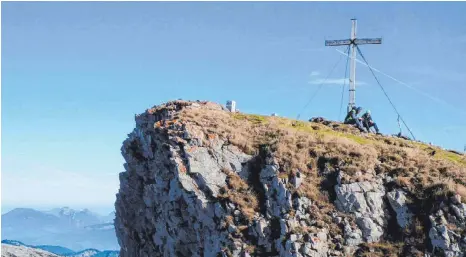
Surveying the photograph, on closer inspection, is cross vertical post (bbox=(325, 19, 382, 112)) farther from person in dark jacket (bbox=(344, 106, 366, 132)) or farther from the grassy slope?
the grassy slope

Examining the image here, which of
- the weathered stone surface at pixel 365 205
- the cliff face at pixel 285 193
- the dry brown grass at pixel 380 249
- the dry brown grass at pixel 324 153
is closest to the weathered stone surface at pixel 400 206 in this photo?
the cliff face at pixel 285 193

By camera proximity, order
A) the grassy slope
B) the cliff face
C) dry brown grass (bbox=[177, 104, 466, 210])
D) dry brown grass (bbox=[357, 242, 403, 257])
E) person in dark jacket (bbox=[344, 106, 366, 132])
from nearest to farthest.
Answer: dry brown grass (bbox=[357, 242, 403, 257]) < the cliff face < the grassy slope < dry brown grass (bbox=[177, 104, 466, 210]) < person in dark jacket (bbox=[344, 106, 366, 132])

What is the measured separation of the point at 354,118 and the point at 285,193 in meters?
15.5

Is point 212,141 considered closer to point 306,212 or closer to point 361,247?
point 306,212

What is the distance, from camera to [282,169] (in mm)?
27969

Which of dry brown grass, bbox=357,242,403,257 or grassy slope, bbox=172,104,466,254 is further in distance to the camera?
grassy slope, bbox=172,104,466,254

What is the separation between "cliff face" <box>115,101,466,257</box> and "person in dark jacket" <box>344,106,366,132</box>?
5.30 meters

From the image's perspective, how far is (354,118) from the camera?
131ft

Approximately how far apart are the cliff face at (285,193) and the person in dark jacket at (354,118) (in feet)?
17.4

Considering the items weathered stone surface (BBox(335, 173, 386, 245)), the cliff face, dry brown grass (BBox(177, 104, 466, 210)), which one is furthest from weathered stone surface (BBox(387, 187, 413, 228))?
dry brown grass (BBox(177, 104, 466, 210))

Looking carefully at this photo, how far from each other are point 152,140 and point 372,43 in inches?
835

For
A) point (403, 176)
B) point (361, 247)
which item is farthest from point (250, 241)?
point (403, 176)

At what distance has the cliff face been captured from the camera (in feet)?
80.9

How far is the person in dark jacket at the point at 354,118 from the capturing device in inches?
1549
